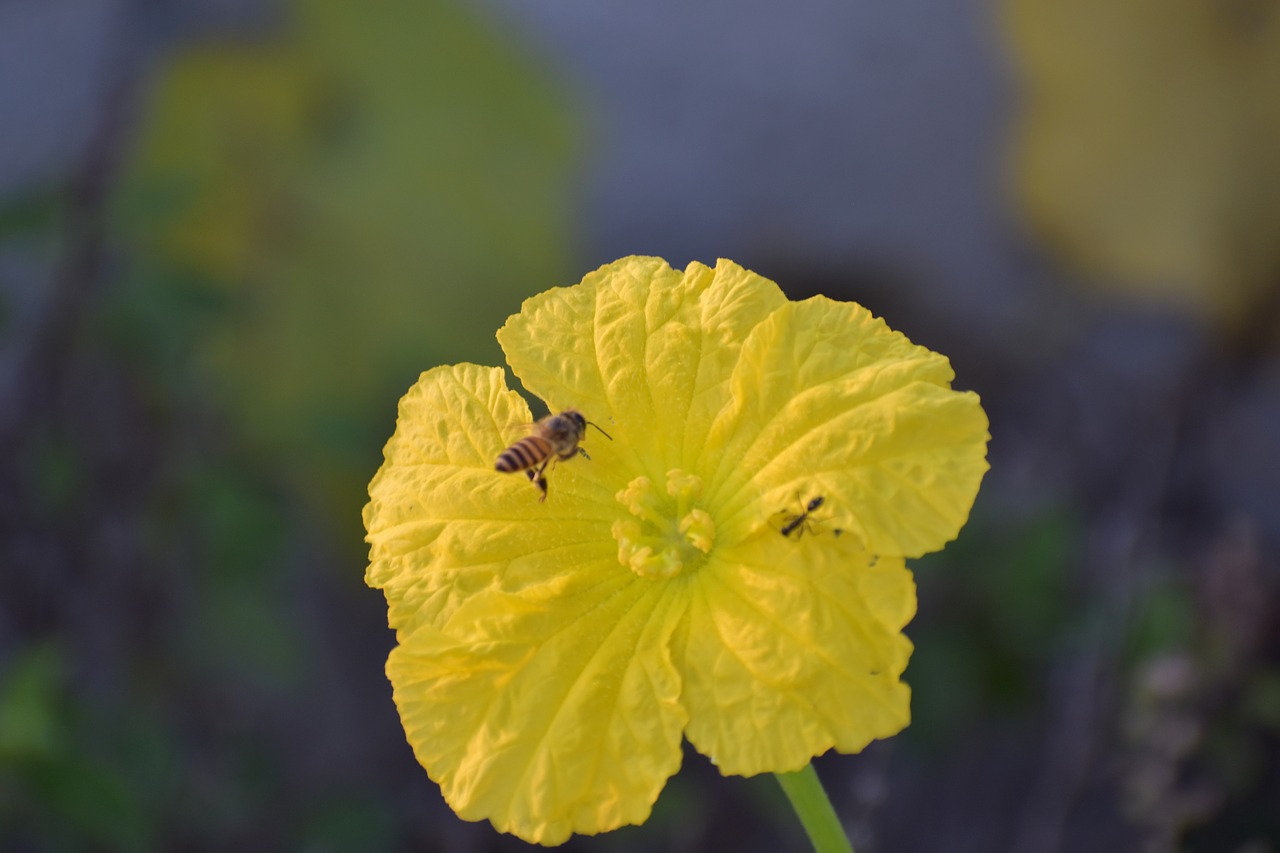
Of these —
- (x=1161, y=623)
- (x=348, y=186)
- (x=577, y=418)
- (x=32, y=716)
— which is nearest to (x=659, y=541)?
(x=577, y=418)

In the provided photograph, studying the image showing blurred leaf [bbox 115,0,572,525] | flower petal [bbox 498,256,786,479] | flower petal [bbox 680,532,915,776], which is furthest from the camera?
blurred leaf [bbox 115,0,572,525]

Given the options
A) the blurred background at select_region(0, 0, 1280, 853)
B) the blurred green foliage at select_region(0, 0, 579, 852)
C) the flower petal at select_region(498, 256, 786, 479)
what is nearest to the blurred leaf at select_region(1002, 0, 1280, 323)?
the blurred background at select_region(0, 0, 1280, 853)

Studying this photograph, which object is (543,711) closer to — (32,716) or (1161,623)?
(32,716)

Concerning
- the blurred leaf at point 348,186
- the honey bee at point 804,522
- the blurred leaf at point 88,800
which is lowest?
the blurred leaf at point 88,800

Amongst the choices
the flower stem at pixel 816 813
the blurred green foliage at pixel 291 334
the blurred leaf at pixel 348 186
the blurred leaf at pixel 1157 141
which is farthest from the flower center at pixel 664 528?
the blurred leaf at pixel 1157 141

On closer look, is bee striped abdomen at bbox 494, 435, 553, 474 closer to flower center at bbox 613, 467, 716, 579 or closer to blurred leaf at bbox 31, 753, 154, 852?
flower center at bbox 613, 467, 716, 579

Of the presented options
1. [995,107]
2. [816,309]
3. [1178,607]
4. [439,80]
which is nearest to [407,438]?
[816,309]

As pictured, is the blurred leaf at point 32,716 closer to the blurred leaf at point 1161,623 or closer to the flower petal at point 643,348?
the flower petal at point 643,348
